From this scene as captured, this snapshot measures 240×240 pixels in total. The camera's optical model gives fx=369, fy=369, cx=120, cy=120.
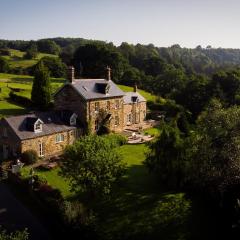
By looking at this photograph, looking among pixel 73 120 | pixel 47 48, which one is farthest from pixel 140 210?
pixel 47 48

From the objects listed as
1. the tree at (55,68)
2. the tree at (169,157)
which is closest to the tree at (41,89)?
the tree at (169,157)

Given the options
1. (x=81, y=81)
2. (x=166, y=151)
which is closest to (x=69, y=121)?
(x=81, y=81)

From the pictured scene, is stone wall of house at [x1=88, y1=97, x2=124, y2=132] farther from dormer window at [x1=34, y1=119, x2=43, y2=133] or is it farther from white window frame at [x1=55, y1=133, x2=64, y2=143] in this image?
dormer window at [x1=34, y1=119, x2=43, y2=133]

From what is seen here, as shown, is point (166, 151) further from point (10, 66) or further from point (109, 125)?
point (10, 66)

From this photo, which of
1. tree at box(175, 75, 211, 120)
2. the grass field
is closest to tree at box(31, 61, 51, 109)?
tree at box(175, 75, 211, 120)

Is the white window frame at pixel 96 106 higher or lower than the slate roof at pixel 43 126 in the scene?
higher

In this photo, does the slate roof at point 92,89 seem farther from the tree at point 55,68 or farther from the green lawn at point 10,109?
the tree at point 55,68

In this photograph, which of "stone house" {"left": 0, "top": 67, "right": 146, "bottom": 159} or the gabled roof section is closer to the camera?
"stone house" {"left": 0, "top": 67, "right": 146, "bottom": 159}
